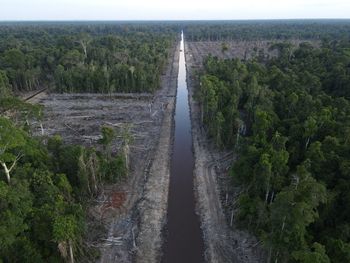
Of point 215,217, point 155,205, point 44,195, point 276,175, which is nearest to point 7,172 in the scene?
point 44,195

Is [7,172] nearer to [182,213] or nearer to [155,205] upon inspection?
[155,205]

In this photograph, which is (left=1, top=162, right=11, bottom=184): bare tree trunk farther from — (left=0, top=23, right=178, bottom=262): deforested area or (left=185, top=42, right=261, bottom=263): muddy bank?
(left=185, top=42, right=261, bottom=263): muddy bank

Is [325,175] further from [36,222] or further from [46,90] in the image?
[46,90]

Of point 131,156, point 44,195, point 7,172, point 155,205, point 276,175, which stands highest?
point 7,172

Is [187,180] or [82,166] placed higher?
[82,166]

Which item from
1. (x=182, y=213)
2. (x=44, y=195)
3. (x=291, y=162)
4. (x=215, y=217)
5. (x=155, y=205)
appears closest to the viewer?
(x=44, y=195)

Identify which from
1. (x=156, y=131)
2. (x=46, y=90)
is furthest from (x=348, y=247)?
(x=46, y=90)

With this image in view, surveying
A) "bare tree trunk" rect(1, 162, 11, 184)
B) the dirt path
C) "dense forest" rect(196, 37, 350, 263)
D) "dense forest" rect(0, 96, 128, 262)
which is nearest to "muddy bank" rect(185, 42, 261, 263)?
"dense forest" rect(196, 37, 350, 263)
